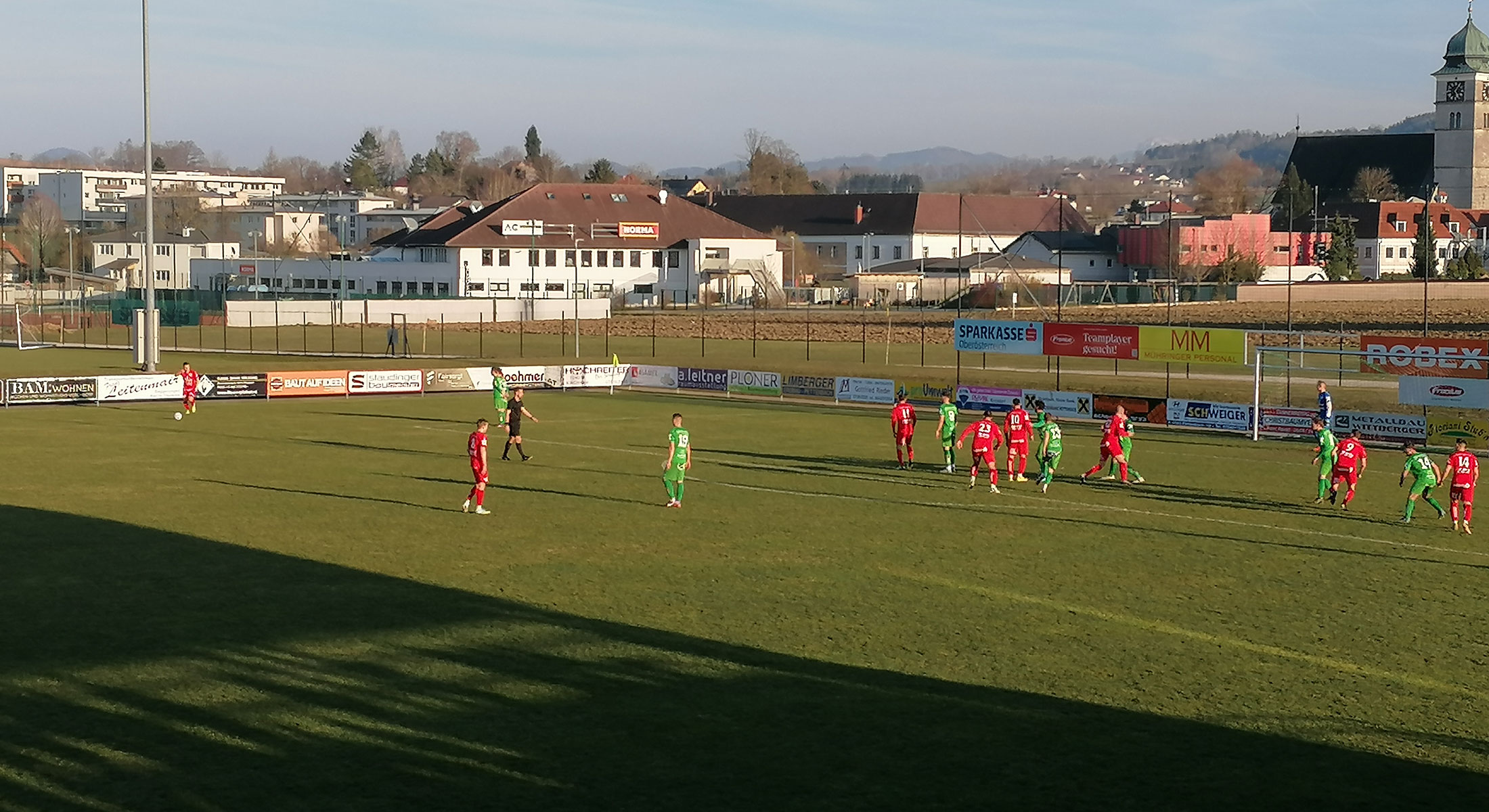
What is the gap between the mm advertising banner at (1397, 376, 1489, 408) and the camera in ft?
121

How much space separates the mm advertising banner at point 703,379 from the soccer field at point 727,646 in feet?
73.8

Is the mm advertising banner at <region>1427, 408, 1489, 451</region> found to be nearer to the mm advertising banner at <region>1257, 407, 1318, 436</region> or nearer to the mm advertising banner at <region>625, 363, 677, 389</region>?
the mm advertising banner at <region>1257, 407, 1318, 436</region>

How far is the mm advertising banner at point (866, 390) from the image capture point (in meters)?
49.1

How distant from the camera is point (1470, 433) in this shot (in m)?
37.6

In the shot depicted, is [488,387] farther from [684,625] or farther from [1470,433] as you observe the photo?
[684,625]

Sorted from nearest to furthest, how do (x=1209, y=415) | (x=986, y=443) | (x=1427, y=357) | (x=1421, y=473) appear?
(x=1421, y=473)
(x=986, y=443)
(x=1427, y=357)
(x=1209, y=415)

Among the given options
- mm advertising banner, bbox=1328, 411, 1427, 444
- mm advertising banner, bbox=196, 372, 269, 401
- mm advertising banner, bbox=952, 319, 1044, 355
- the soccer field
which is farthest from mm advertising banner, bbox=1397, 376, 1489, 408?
mm advertising banner, bbox=196, 372, 269, 401

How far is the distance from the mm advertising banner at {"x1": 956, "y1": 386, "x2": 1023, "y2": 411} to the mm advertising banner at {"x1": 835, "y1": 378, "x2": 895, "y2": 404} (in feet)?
8.39

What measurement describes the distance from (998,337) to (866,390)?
188 inches

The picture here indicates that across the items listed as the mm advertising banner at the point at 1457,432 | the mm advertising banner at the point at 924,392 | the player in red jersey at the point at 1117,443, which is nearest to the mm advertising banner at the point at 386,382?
the mm advertising banner at the point at 924,392

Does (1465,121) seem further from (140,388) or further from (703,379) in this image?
(140,388)

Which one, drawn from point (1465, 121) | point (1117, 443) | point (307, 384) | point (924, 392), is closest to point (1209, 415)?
point (924, 392)

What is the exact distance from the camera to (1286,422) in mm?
40156

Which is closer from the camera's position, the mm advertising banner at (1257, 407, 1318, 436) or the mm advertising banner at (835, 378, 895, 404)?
the mm advertising banner at (1257, 407, 1318, 436)
